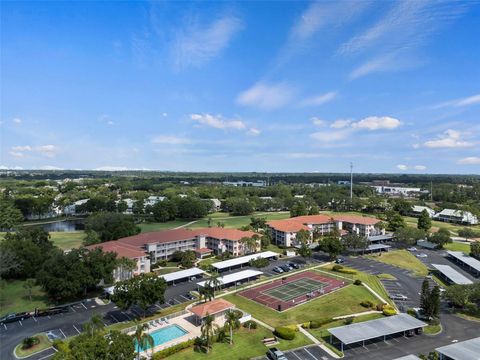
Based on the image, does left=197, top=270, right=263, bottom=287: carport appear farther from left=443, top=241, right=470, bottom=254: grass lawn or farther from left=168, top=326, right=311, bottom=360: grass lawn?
left=443, top=241, right=470, bottom=254: grass lawn

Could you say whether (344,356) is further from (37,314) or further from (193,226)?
(193,226)

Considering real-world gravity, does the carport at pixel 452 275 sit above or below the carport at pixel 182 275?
above

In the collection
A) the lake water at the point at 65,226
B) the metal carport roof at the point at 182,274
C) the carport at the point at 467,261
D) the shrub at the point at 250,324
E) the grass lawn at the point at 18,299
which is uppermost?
the carport at the point at 467,261

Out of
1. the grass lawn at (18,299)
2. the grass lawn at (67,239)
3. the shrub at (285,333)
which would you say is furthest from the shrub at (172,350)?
the grass lawn at (67,239)

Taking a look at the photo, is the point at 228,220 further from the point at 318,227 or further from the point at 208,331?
the point at 208,331

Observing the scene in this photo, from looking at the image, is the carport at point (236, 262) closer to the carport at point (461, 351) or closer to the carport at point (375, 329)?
the carport at point (375, 329)

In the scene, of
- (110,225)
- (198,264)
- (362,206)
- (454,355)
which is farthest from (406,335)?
(362,206)

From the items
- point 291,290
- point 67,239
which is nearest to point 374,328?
point 291,290
